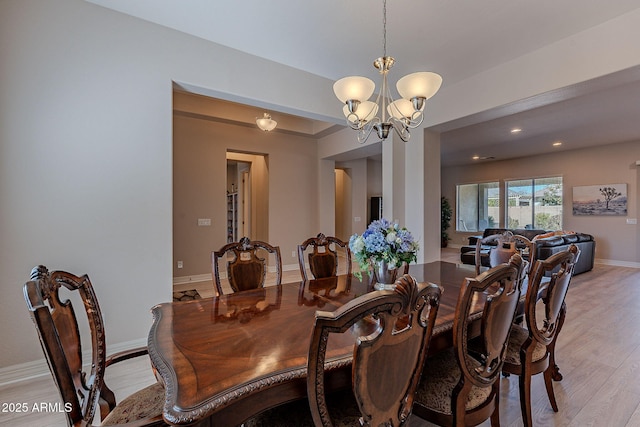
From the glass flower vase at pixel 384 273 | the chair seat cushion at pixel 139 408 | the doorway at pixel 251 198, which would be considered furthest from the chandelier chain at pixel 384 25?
the doorway at pixel 251 198

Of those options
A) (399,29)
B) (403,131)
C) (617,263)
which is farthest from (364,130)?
(617,263)

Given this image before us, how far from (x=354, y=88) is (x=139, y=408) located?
2.28 meters

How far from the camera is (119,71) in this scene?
102 inches

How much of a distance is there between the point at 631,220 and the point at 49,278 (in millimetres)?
10039

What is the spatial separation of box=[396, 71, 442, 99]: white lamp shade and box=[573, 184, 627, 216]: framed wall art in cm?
780

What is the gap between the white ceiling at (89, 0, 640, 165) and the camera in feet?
7.93

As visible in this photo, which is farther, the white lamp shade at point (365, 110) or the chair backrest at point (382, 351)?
the white lamp shade at point (365, 110)

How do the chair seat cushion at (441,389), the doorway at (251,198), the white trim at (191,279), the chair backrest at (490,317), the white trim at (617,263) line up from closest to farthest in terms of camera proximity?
the chair backrest at (490,317)
the chair seat cushion at (441,389)
the white trim at (191,279)
the doorway at (251,198)
the white trim at (617,263)

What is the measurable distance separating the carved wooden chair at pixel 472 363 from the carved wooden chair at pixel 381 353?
0.25 meters

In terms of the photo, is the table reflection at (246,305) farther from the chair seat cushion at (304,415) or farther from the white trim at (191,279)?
the white trim at (191,279)

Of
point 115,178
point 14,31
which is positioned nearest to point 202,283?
point 115,178

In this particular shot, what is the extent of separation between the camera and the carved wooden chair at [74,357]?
2.86ft

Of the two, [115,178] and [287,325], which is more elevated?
[115,178]

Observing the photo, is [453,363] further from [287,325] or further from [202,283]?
[202,283]
